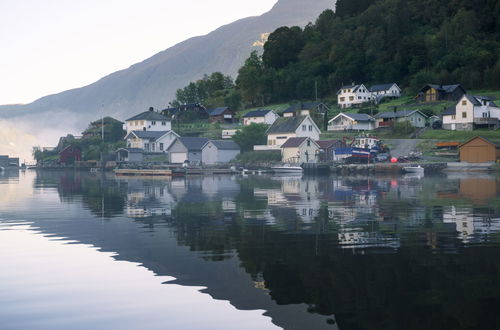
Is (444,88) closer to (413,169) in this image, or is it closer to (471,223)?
(413,169)

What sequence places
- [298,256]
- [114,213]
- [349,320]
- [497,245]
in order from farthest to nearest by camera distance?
[114,213] < [497,245] < [298,256] < [349,320]

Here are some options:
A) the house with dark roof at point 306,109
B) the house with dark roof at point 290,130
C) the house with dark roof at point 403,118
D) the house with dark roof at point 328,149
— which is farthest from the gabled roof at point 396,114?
the house with dark roof at point 306,109

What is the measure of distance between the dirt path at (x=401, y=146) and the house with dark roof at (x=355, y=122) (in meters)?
12.1

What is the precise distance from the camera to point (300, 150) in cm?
9225

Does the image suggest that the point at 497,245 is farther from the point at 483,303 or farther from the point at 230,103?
the point at 230,103

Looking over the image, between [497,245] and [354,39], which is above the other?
[354,39]

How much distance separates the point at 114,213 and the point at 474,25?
131m

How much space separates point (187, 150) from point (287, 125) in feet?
57.9

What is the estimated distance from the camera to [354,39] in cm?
15350

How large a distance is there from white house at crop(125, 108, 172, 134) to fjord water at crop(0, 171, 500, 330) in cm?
9862

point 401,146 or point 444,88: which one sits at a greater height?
point 444,88

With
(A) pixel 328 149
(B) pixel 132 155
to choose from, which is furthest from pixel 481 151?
(B) pixel 132 155

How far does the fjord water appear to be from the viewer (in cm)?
1114

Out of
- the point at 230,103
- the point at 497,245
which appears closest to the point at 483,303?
the point at 497,245
